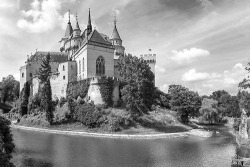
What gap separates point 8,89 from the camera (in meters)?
75.2

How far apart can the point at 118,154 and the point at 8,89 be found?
200 ft

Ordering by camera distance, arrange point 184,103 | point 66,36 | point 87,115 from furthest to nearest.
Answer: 1. point 66,36
2. point 184,103
3. point 87,115

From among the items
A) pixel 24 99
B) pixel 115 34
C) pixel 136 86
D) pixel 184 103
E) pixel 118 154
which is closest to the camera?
pixel 118 154

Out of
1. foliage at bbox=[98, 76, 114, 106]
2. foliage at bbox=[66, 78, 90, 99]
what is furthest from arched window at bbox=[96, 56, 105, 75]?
foliage at bbox=[98, 76, 114, 106]

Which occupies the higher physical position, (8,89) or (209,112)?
(8,89)

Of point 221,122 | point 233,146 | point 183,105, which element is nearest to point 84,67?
point 183,105

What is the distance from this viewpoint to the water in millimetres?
23062

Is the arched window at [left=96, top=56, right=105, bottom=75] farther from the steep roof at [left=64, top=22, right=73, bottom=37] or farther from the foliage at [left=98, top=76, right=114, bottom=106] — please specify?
the steep roof at [left=64, top=22, right=73, bottom=37]

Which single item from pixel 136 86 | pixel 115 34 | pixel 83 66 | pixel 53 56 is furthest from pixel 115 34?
pixel 136 86

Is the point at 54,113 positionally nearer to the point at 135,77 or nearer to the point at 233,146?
the point at 135,77

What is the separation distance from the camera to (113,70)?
56656 millimetres

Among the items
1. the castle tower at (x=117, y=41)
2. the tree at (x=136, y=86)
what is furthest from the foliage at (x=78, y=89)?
the castle tower at (x=117, y=41)

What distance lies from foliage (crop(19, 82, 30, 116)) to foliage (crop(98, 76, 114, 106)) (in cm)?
2272

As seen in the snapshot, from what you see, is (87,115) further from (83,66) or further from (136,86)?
(83,66)
